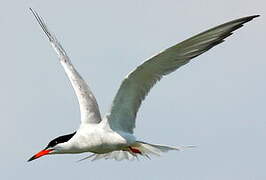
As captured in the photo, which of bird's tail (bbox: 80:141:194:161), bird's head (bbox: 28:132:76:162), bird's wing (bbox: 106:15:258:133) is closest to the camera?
bird's wing (bbox: 106:15:258:133)

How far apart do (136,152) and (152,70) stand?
1828 mm

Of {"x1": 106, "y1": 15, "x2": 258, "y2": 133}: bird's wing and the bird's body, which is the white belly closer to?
the bird's body

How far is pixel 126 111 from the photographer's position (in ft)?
40.0

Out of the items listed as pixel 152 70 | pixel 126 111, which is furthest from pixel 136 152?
pixel 152 70

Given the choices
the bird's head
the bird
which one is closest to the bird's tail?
the bird

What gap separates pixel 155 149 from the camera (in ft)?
42.1

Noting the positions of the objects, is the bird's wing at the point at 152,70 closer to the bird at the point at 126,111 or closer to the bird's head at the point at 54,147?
the bird at the point at 126,111

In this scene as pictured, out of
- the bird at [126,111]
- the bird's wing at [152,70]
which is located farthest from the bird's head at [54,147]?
the bird's wing at [152,70]

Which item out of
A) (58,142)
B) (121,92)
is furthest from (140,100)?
(58,142)

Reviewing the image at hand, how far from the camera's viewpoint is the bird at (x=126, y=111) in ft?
35.6

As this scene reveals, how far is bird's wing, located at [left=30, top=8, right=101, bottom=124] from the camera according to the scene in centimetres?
1293

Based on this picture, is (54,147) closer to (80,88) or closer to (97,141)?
(97,141)

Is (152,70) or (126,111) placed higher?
(152,70)

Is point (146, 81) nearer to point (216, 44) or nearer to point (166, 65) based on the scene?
point (166, 65)
